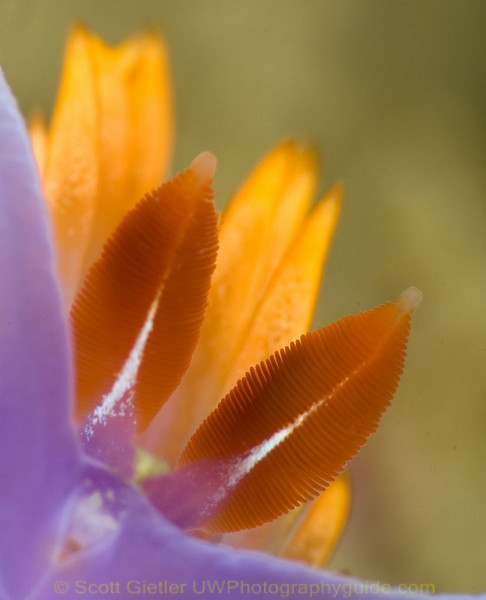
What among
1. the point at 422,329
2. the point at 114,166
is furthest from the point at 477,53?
the point at 114,166

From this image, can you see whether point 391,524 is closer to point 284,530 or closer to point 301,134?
point 284,530

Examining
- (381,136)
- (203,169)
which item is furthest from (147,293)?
(381,136)

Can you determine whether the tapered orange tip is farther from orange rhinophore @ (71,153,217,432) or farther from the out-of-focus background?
the out-of-focus background

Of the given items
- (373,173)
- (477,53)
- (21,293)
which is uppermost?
(477,53)

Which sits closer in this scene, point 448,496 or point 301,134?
point 448,496

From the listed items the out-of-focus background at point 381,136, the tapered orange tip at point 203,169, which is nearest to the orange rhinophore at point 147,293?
the tapered orange tip at point 203,169

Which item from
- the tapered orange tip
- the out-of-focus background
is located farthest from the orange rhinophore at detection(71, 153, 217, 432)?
the out-of-focus background

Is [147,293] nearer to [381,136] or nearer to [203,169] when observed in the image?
[203,169]
